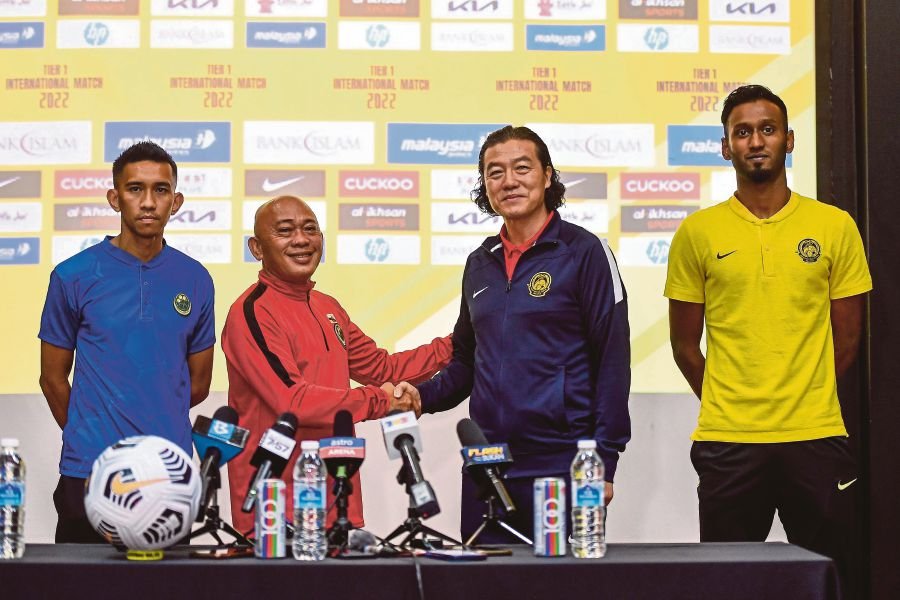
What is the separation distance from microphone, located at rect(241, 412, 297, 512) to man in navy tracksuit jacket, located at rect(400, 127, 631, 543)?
2.39 ft

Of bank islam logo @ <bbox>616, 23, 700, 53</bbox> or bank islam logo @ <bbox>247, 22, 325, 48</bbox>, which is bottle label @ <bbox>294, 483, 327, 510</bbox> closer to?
bank islam logo @ <bbox>247, 22, 325, 48</bbox>

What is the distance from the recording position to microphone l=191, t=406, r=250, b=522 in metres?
2.32

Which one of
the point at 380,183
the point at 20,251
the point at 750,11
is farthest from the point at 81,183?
the point at 750,11

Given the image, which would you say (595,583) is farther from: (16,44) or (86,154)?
(16,44)

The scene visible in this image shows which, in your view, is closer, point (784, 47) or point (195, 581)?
point (195, 581)

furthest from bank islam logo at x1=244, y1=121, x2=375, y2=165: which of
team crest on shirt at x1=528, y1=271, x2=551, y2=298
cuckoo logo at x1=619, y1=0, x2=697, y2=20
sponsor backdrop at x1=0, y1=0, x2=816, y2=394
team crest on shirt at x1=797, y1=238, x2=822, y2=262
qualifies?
team crest on shirt at x1=797, y1=238, x2=822, y2=262

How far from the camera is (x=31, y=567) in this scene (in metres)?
2.11

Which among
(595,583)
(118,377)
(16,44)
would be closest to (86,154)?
(16,44)

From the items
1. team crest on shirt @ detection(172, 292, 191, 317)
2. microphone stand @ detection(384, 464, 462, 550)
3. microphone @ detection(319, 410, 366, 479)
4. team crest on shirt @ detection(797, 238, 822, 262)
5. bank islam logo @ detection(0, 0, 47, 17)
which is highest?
bank islam logo @ detection(0, 0, 47, 17)

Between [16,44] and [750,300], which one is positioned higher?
[16,44]

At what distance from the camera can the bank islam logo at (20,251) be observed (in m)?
4.13

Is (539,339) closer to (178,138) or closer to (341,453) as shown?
(341,453)

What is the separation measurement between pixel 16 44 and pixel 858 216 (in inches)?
140

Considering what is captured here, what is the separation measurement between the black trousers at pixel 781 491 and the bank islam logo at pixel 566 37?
1.88m
